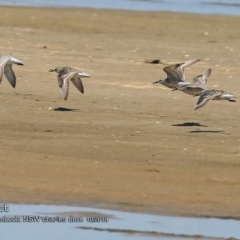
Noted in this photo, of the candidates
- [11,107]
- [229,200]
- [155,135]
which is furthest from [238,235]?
[11,107]

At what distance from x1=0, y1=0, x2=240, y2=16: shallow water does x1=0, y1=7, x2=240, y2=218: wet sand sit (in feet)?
16.9

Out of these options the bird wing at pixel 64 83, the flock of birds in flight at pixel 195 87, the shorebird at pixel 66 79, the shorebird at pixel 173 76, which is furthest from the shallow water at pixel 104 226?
the shorebird at pixel 173 76

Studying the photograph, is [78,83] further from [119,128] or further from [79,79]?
A: [119,128]

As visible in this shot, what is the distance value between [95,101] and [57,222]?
548 centimetres

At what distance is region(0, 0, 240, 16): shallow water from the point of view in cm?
2630

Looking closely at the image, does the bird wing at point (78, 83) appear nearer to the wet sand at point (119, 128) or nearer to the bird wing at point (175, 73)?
the wet sand at point (119, 128)

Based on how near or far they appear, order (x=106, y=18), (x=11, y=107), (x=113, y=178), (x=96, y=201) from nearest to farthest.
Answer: (x=96, y=201) → (x=113, y=178) → (x=11, y=107) → (x=106, y=18)

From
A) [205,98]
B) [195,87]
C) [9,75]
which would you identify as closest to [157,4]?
[9,75]

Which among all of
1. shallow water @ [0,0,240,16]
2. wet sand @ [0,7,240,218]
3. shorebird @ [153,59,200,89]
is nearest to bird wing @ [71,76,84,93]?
wet sand @ [0,7,240,218]

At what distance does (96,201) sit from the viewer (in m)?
9.12

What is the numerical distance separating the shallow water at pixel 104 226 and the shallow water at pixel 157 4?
17.6 m

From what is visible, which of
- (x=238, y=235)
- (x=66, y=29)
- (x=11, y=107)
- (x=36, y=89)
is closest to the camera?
(x=238, y=235)

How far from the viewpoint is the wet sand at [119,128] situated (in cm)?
941

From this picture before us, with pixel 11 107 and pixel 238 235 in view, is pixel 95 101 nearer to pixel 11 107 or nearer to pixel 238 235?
pixel 11 107
